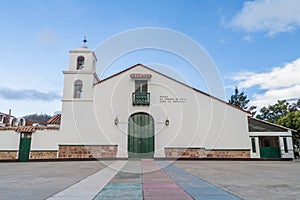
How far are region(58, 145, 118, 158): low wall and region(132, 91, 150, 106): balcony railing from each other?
10.4 ft

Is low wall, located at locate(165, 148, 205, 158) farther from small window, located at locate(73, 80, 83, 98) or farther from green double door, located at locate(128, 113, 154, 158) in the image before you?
small window, located at locate(73, 80, 83, 98)

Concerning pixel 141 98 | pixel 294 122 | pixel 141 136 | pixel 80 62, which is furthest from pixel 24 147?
pixel 294 122

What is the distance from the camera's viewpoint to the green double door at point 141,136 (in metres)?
12.7

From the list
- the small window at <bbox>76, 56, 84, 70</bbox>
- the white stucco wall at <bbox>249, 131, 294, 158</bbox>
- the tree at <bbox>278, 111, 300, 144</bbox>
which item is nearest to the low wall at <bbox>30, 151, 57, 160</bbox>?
the small window at <bbox>76, 56, 84, 70</bbox>

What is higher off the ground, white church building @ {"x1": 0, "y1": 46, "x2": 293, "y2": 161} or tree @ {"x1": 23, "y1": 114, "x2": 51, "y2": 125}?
tree @ {"x1": 23, "y1": 114, "x2": 51, "y2": 125}

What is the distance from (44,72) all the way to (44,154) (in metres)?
4.91

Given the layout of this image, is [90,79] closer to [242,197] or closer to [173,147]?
[173,147]

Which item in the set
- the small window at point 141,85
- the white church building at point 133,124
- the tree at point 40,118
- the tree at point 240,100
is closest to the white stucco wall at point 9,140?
the white church building at point 133,124

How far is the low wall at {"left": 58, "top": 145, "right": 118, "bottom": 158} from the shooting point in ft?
40.5

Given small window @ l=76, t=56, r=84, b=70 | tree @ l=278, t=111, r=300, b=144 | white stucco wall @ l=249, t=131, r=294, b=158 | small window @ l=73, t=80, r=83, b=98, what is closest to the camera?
small window @ l=73, t=80, r=83, b=98

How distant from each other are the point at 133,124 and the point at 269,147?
968 cm

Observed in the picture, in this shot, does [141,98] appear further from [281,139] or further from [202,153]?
[281,139]

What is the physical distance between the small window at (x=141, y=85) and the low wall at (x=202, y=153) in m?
3.99

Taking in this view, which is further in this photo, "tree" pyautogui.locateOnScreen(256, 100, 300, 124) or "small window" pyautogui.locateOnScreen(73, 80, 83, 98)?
"tree" pyautogui.locateOnScreen(256, 100, 300, 124)
